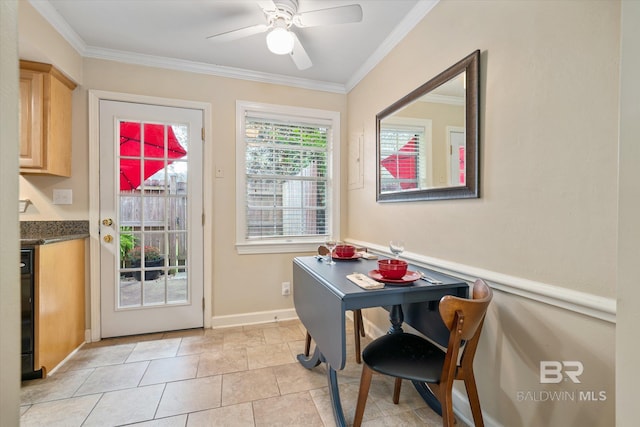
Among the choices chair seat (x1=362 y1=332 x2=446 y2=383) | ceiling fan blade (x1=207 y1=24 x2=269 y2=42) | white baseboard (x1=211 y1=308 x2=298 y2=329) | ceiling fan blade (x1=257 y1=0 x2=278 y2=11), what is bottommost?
white baseboard (x1=211 y1=308 x2=298 y2=329)

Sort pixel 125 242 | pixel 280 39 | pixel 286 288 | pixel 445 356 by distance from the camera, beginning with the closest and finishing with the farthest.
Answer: pixel 445 356
pixel 280 39
pixel 125 242
pixel 286 288

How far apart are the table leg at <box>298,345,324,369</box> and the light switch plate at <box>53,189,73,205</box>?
90.4 inches

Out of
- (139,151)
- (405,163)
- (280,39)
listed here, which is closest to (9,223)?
(280,39)

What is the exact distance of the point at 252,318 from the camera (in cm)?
277

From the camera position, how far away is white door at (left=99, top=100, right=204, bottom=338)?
243 cm

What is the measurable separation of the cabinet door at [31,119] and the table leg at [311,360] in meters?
2.39

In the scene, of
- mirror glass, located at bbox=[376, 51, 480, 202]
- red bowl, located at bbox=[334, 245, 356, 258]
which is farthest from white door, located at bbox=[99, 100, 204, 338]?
mirror glass, located at bbox=[376, 51, 480, 202]

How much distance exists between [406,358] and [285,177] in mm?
2063

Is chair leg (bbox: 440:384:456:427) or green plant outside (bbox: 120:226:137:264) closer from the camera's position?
chair leg (bbox: 440:384:456:427)

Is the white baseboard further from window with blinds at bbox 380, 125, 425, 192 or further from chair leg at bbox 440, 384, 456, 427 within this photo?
chair leg at bbox 440, 384, 456, 427

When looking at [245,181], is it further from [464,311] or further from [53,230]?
[464,311]

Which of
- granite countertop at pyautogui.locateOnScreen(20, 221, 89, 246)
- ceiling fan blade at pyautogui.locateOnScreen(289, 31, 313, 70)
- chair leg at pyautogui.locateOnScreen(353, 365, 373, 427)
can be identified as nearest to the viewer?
chair leg at pyautogui.locateOnScreen(353, 365, 373, 427)

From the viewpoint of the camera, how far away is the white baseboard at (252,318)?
2672mm

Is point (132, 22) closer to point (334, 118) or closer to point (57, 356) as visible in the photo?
point (334, 118)
